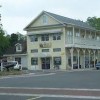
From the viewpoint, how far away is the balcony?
58.0 meters

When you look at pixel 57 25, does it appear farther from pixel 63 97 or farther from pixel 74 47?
pixel 63 97

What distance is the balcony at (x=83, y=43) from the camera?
58000mm

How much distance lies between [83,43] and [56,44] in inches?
220

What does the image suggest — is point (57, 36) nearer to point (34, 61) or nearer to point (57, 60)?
point (57, 60)

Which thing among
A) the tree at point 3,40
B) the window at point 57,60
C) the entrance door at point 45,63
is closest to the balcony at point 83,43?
the window at point 57,60

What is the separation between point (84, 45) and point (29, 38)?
9773 millimetres

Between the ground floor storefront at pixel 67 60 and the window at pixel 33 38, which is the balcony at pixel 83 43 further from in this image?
the window at pixel 33 38

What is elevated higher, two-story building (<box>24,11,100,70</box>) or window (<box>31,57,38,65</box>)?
two-story building (<box>24,11,100,70</box>)

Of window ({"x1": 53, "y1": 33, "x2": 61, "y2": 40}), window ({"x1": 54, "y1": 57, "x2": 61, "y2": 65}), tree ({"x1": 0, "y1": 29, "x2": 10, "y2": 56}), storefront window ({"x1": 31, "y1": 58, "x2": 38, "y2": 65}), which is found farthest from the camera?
storefront window ({"x1": 31, "y1": 58, "x2": 38, "y2": 65})

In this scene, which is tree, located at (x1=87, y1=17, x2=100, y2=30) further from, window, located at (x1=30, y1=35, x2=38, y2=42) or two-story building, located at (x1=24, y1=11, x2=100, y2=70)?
window, located at (x1=30, y1=35, x2=38, y2=42)

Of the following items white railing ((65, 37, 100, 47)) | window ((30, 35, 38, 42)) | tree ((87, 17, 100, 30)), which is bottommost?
white railing ((65, 37, 100, 47))

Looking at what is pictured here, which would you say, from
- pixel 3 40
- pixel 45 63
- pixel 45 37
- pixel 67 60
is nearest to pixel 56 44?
pixel 45 37

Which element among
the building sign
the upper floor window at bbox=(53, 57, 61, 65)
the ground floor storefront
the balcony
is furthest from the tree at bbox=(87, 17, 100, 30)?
the upper floor window at bbox=(53, 57, 61, 65)

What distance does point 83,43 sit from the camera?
61656 mm
